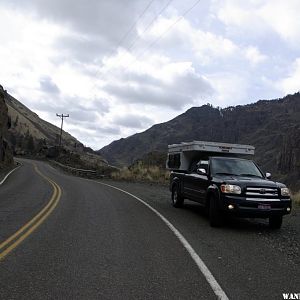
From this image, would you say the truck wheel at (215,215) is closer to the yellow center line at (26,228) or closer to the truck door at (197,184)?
the truck door at (197,184)

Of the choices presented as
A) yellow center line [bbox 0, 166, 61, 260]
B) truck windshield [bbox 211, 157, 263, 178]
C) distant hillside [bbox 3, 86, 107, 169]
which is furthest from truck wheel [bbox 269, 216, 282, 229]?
distant hillside [bbox 3, 86, 107, 169]

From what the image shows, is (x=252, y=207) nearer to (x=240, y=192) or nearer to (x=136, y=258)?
(x=240, y=192)

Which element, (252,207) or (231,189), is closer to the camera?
(252,207)

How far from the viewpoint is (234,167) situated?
43.8 ft

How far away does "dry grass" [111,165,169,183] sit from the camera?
35.6 metres

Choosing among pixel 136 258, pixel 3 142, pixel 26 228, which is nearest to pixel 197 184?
pixel 26 228

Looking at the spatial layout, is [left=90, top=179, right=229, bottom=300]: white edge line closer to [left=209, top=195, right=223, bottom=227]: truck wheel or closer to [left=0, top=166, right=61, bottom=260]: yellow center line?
[left=209, top=195, right=223, bottom=227]: truck wheel

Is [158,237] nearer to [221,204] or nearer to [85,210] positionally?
[221,204]

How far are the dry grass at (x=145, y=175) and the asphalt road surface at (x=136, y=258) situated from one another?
21871mm

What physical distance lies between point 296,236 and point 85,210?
6.61 m

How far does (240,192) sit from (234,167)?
2093mm

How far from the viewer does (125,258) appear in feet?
26.3

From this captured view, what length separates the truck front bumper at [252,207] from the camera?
36.7ft

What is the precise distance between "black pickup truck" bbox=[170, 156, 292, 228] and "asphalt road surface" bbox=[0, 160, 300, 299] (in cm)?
50
